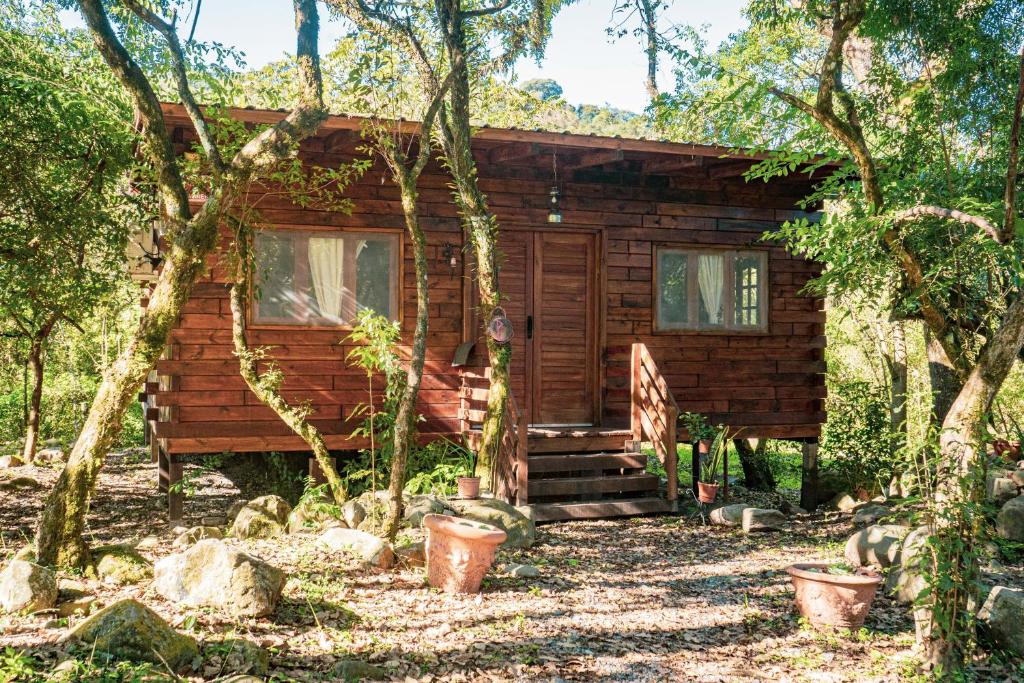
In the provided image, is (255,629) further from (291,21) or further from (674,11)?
(674,11)

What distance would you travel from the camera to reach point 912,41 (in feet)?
29.9

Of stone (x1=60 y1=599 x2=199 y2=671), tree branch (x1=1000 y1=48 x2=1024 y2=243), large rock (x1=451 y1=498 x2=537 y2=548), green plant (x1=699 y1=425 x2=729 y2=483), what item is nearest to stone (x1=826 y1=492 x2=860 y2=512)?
green plant (x1=699 y1=425 x2=729 y2=483)

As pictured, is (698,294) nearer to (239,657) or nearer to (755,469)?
(755,469)

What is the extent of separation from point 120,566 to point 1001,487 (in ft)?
24.4

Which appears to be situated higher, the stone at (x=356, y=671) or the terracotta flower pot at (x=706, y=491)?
the terracotta flower pot at (x=706, y=491)

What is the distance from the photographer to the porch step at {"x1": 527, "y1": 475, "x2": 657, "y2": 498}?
821 centimetres

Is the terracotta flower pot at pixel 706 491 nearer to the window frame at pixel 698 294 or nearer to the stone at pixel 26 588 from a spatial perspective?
the window frame at pixel 698 294

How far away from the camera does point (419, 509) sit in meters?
7.17

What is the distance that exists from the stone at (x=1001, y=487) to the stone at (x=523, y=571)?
444cm

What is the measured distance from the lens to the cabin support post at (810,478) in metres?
10.1

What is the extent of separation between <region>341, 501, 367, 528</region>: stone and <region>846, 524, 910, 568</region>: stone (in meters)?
3.97

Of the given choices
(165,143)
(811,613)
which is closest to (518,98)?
(165,143)

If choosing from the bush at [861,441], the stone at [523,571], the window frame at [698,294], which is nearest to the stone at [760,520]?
the bush at [861,441]

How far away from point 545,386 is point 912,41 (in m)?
5.42
